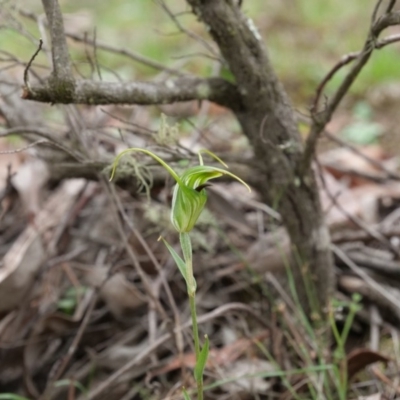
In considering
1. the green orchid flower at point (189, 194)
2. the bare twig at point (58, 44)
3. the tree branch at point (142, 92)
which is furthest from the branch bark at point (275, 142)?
the green orchid flower at point (189, 194)

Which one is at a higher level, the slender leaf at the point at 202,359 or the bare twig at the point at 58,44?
the bare twig at the point at 58,44

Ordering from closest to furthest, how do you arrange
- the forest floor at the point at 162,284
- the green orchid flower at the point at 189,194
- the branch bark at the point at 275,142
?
the green orchid flower at the point at 189,194, the branch bark at the point at 275,142, the forest floor at the point at 162,284

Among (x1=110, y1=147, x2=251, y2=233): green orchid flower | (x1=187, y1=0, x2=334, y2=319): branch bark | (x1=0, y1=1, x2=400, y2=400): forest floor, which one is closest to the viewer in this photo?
(x1=110, y1=147, x2=251, y2=233): green orchid flower

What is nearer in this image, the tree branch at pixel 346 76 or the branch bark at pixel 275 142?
the tree branch at pixel 346 76

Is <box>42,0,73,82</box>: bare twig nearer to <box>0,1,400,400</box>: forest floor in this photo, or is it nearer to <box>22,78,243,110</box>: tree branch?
<box>22,78,243,110</box>: tree branch

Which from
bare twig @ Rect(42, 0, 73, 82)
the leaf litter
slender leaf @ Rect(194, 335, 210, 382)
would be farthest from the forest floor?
slender leaf @ Rect(194, 335, 210, 382)

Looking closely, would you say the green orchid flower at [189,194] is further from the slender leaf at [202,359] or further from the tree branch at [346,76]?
the tree branch at [346,76]

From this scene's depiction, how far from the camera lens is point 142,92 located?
1031 millimetres

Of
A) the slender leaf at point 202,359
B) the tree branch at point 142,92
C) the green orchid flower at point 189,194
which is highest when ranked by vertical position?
the tree branch at point 142,92

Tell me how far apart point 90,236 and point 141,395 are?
0.50 meters

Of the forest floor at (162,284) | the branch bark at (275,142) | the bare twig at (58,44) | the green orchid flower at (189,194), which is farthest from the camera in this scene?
the forest floor at (162,284)

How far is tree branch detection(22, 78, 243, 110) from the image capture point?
883 mm

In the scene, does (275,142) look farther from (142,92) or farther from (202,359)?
(202,359)

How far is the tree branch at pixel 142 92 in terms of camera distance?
0.88 metres
